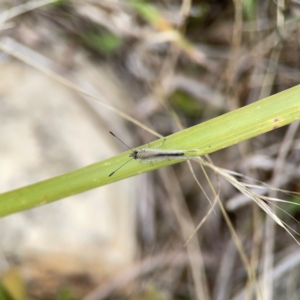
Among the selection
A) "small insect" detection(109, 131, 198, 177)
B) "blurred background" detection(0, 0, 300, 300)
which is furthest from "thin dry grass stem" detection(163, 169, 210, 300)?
"small insect" detection(109, 131, 198, 177)

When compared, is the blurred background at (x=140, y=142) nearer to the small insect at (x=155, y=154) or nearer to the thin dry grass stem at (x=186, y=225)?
the thin dry grass stem at (x=186, y=225)

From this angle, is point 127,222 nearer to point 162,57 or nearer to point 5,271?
point 5,271

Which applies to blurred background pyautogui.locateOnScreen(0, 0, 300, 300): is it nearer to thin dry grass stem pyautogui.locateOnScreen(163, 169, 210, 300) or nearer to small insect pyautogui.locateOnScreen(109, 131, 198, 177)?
thin dry grass stem pyautogui.locateOnScreen(163, 169, 210, 300)

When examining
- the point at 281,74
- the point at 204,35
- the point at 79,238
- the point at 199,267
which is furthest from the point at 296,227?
the point at 204,35

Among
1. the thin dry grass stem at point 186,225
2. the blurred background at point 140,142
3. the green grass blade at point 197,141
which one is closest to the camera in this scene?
the green grass blade at point 197,141

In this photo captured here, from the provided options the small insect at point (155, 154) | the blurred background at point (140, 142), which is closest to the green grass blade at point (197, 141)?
the small insect at point (155, 154)
